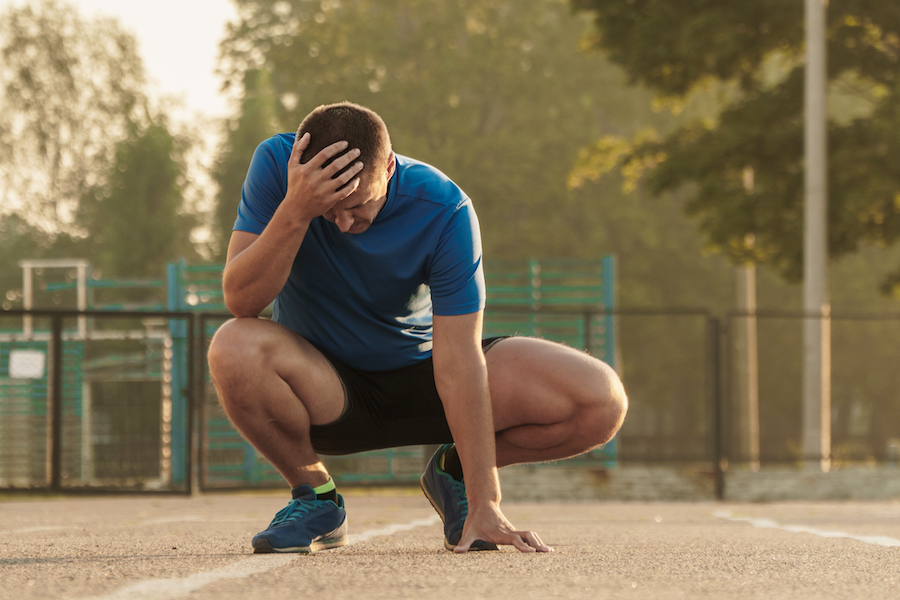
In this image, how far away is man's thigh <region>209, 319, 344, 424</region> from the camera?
3.48m

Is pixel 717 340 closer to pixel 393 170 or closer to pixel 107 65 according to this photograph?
pixel 393 170

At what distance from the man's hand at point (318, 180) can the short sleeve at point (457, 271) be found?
40 centimetres

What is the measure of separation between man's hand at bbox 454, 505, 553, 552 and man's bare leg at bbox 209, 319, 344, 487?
0.54 m

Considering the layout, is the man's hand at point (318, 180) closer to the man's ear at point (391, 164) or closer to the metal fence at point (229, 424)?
the man's ear at point (391, 164)

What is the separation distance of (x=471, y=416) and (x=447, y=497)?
398mm

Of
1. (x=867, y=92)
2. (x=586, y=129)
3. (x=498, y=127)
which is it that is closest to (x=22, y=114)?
(x=498, y=127)

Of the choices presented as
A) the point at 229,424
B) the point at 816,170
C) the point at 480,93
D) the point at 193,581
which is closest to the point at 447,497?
the point at 193,581

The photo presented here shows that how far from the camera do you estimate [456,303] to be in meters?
3.42

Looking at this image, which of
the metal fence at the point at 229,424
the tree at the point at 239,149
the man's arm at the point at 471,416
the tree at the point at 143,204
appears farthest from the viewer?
the tree at the point at 239,149

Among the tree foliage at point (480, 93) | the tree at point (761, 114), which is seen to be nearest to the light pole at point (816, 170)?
the tree at point (761, 114)

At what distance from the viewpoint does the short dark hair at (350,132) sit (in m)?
3.13

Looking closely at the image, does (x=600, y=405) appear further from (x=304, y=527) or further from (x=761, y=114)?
(x=761, y=114)

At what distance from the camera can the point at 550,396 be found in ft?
12.2

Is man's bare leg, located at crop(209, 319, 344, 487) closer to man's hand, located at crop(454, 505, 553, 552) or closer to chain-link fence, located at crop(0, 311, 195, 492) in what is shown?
man's hand, located at crop(454, 505, 553, 552)
